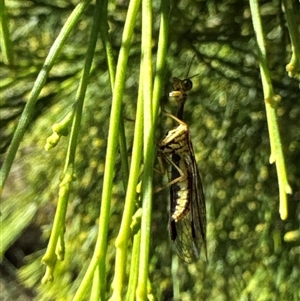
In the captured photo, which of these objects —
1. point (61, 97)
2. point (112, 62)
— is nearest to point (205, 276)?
point (61, 97)

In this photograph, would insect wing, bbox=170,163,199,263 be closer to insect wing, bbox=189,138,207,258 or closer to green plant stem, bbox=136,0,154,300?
insect wing, bbox=189,138,207,258

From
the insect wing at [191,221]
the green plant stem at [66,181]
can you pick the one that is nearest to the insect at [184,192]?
the insect wing at [191,221]

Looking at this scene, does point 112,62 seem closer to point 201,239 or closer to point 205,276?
point 201,239

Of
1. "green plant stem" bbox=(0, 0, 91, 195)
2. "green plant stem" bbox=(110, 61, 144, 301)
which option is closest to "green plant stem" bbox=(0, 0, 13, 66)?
"green plant stem" bbox=(0, 0, 91, 195)

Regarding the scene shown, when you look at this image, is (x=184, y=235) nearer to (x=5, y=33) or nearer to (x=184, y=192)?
(x=184, y=192)

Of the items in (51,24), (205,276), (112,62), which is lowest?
(205,276)


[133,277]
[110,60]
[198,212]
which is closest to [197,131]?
[198,212]
